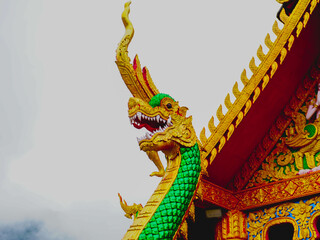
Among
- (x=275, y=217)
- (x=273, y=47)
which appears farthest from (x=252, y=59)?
(x=275, y=217)

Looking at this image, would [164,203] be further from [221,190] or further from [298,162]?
[298,162]

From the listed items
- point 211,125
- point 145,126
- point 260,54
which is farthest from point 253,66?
point 145,126

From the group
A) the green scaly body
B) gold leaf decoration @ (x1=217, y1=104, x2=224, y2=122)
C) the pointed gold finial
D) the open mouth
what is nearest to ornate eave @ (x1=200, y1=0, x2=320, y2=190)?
gold leaf decoration @ (x1=217, y1=104, x2=224, y2=122)

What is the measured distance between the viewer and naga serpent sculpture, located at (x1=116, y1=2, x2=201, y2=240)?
3.65 m

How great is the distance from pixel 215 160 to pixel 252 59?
38.0 inches

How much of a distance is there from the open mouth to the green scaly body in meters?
0.24

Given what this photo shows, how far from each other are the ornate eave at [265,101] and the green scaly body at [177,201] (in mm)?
284

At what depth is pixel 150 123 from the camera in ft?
13.0

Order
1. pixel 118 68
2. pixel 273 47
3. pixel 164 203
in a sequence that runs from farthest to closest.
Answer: pixel 273 47, pixel 118 68, pixel 164 203

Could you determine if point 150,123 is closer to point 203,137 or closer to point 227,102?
point 203,137

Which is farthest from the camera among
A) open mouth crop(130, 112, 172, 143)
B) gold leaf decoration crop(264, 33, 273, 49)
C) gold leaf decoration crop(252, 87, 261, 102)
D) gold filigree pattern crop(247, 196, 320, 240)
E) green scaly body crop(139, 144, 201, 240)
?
gold leaf decoration crop(264, 33, 273, 49)

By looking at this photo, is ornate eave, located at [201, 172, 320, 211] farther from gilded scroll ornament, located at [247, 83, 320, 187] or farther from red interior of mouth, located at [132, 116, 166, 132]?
red interior of mouth, located at [132, 116, 166, 132]

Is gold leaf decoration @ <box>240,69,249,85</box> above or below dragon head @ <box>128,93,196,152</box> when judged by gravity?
above

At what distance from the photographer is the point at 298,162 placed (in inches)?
176
